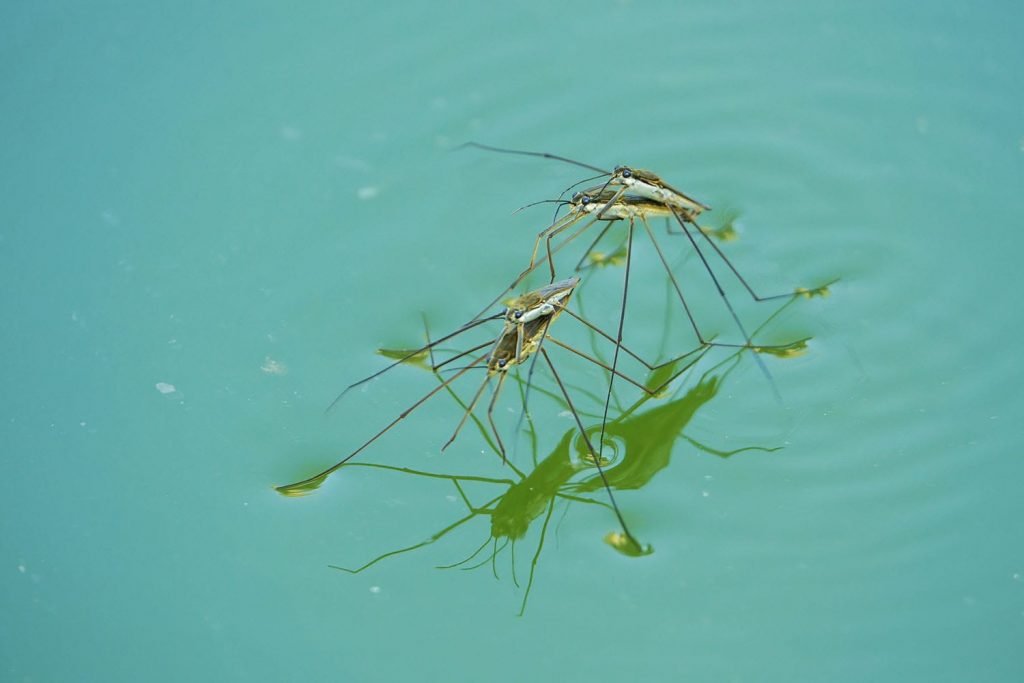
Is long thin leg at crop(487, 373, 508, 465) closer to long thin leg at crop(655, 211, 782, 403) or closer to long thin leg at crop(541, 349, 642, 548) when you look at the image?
long thin leg at crop(541, 349, 642, 548)

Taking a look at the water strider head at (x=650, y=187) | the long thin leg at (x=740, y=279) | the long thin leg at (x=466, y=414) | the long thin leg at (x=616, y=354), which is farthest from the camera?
the long thin leg at (x=740, y=279)

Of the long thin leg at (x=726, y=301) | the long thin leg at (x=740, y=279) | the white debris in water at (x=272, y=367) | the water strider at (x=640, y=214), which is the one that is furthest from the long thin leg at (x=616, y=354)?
the white debris in water at (x=272, y=367)

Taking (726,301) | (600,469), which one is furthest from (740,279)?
(600,469)

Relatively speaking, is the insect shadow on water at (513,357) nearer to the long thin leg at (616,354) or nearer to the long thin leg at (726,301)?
the long thin leg at (616,354)

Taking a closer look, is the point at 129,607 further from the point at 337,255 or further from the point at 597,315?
the point at 597,315

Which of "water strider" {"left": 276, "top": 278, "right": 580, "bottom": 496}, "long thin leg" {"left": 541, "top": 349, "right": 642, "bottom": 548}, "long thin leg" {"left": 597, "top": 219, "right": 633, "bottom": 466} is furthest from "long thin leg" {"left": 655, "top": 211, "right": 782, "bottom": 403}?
"long thin leg" {"left": 541, "top": 349, "right": 642, "bottom": 548}

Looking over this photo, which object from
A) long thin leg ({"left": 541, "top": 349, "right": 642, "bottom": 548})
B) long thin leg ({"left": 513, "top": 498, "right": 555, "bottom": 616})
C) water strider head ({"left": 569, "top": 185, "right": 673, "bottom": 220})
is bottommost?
long thin leg ({"left": 513, "top": 498, "right": 555, "bottom": 616})

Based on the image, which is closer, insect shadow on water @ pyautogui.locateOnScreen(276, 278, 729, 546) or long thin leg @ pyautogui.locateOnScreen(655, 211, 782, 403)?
insect shadow on water @ pyautogui.locateOnScreen(276, 278, 729, 546)
